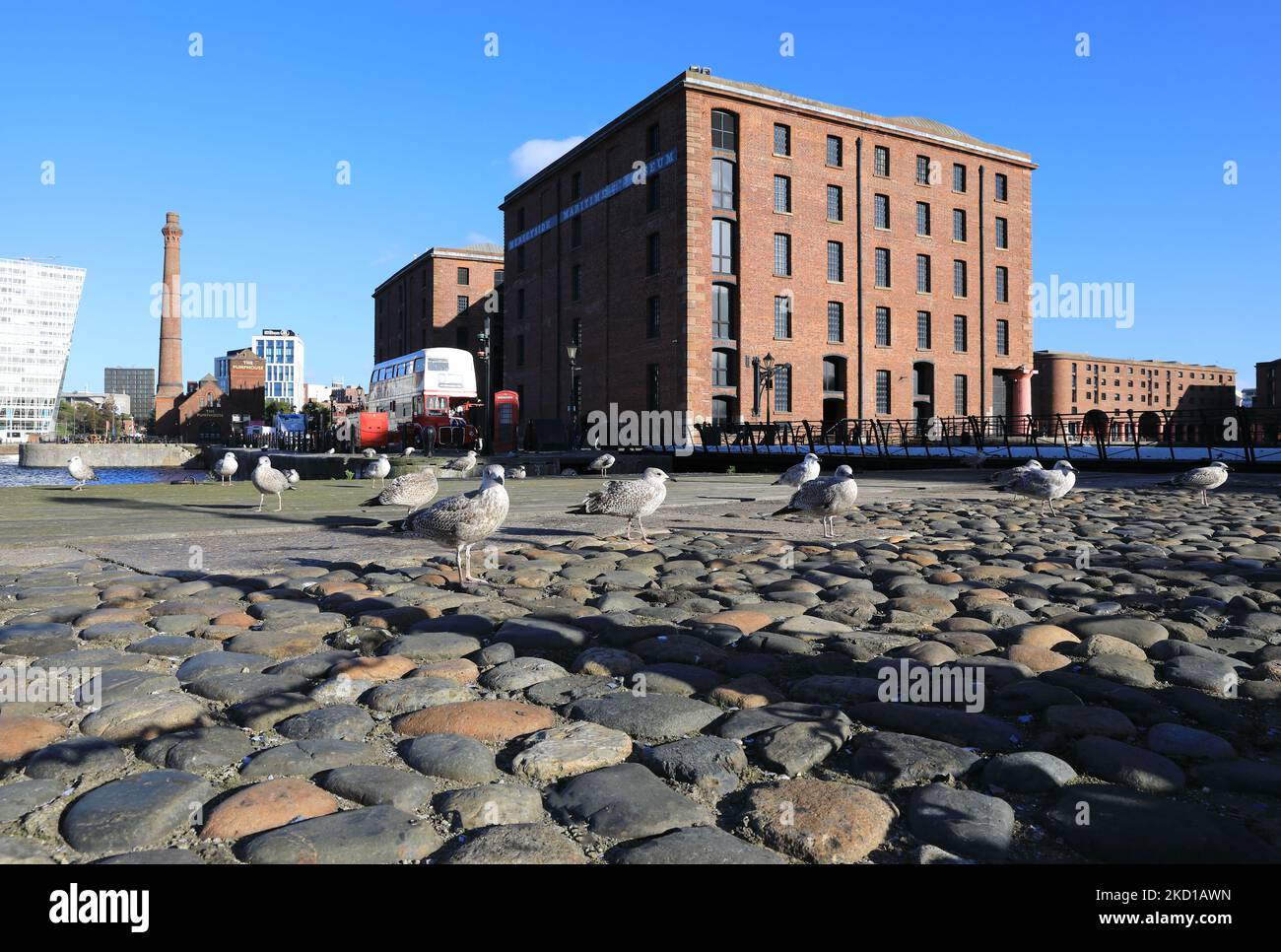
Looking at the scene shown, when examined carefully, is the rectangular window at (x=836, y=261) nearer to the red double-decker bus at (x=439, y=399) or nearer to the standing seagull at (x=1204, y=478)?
the red double-decker bus at (x=439, y=399)

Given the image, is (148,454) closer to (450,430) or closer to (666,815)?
(450,430)

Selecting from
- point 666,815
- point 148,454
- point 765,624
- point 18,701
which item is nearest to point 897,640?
point 765,624

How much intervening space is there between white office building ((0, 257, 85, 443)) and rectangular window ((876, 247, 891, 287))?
414 ft

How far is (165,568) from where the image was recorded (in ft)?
17.6

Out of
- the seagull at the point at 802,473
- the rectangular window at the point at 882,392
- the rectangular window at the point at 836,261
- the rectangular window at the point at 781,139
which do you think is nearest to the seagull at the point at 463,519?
the seagull at the point at 802,473

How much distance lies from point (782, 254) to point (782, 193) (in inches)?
116

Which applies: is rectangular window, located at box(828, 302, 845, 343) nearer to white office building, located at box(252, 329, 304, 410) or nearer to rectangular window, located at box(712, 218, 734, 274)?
rectangular window, located at box(712, 218, 734, 274)

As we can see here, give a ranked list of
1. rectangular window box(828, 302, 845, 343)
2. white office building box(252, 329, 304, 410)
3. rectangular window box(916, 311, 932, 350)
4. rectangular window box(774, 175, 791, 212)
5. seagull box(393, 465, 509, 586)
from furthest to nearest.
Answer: white office building box(252, 329, 304, 410) < rectangular window box(916, 311, 932, 350) < rectangular window box(828, 302, 845, 343) < rectangular window box(774, 175, 791, 212) < seagull box(393, 465, 509, 586)

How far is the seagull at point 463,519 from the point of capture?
4992mm

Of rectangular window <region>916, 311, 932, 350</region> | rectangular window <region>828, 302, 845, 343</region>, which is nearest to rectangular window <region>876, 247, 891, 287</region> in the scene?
rectangular window <region>828, 302, 845, 343</region>

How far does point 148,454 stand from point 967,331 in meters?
72.9

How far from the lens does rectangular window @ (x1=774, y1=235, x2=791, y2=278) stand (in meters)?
38.3

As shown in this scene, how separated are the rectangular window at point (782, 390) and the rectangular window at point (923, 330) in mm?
9189

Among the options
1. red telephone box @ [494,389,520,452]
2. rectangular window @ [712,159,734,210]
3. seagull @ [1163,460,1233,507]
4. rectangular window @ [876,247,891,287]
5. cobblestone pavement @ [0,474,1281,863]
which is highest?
rectangular window @ [712,159,734,210]
